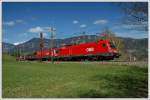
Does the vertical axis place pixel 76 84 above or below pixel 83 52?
below

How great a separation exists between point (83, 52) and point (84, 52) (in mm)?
66

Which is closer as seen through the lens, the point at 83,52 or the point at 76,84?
the point at 76,84

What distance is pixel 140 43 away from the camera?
9.67 metres

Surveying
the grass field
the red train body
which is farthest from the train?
the grass field

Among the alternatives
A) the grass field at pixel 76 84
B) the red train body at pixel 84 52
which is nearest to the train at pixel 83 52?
the red train body at pixel 84 52

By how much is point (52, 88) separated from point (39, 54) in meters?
9.05

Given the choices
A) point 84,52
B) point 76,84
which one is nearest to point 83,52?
point 84,52

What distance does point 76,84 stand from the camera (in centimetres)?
961

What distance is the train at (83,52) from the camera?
1528 centimetres

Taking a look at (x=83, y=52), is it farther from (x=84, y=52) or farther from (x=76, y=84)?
(x=76, y=84)

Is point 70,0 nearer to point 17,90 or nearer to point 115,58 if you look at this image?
point 17,90

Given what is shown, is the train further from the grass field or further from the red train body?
the grass field

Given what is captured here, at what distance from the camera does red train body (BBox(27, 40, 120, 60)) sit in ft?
50.1

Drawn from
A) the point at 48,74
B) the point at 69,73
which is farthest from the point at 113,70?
the point at 48,74
